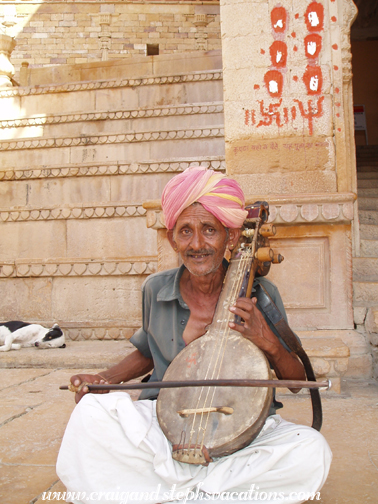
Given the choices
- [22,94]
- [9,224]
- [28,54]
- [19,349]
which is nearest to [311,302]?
[19,349]

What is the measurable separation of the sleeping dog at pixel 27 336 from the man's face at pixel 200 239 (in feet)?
9.27

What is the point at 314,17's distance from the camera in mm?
3461

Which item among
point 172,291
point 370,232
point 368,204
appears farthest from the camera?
point 368,204

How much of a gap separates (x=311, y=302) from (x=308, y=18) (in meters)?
2.03

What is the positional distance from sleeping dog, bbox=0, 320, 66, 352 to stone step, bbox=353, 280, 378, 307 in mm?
2585

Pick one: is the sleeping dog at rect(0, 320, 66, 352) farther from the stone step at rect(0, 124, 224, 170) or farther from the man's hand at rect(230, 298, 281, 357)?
the stone step at rect(0, 124, 224, 170)

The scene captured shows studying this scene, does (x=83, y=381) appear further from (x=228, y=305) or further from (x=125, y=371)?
(x=228, y=305)

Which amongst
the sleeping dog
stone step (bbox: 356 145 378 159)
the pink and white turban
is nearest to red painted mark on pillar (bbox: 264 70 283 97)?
the pink and white turban

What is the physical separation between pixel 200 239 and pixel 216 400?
0.61m

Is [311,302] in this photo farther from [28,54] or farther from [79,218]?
[28,54]

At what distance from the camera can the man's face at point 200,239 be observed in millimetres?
1839

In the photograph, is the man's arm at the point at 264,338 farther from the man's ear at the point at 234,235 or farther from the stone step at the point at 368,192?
the stone step at the point at 368,192

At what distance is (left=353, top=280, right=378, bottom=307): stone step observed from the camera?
3828 mm

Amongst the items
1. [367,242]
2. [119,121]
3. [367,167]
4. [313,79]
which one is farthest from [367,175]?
[313,79]
